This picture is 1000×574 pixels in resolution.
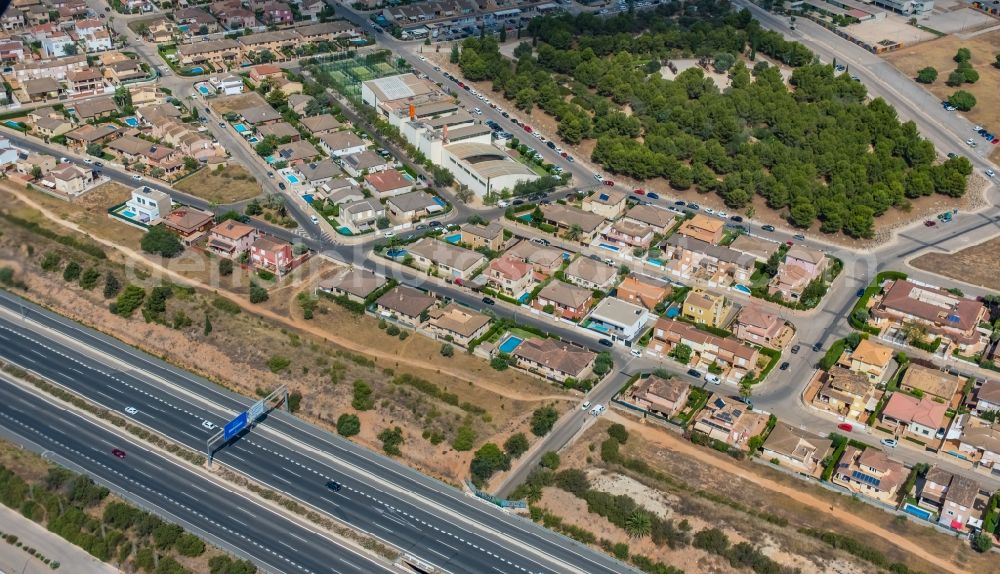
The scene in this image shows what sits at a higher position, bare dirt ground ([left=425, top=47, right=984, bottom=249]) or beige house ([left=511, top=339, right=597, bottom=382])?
beige house ([left=511, top=339, right=597, bottom=382])

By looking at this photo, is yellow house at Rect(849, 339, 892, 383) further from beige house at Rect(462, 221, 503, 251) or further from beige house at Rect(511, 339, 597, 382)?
beige house at Rect(462, 221, 503, 251)

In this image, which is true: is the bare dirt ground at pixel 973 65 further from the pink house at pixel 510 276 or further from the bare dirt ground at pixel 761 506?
the bare dirt ground at pixel 761 506

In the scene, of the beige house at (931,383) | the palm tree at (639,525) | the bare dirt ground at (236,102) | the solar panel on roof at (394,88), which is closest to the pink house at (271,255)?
the solar panel on roof at (394,88)

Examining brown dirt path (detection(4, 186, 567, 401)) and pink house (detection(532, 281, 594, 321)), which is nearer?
brown dirt path (detection(4, 186, 567, 401))

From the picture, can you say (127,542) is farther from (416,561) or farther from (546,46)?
(546,46)

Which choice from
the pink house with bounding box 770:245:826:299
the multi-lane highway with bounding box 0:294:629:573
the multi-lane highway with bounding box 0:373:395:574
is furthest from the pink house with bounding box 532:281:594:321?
the multi-lane highway with bounding box 0:373:395:574
